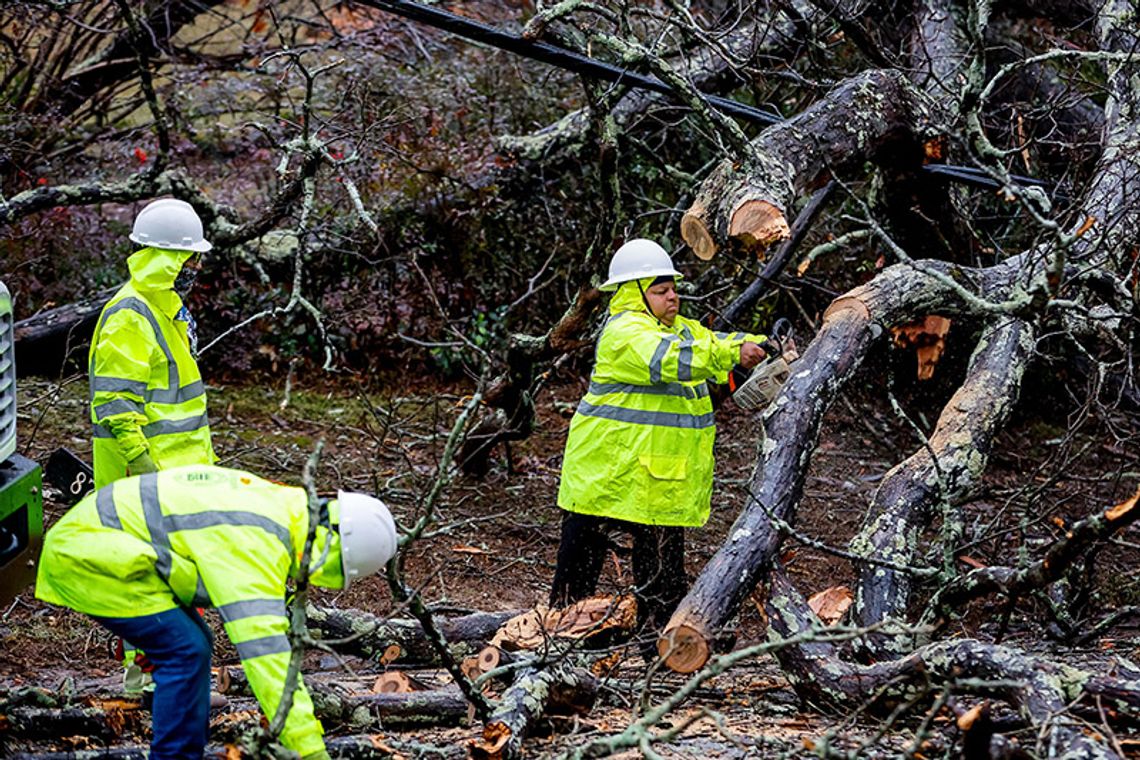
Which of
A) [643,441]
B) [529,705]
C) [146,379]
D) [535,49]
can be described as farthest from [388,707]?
[535,49]

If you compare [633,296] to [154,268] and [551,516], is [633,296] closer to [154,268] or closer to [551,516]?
[154,268]

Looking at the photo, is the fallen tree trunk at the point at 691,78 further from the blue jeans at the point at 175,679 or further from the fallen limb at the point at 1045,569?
the blue jeans at the point at 175,679

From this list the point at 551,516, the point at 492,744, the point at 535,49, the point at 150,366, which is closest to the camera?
the point at 492,744

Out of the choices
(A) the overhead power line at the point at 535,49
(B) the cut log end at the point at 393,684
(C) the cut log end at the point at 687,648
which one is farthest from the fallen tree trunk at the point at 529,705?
(A) the overhead power line at the point at 535,49

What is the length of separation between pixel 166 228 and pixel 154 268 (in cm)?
17

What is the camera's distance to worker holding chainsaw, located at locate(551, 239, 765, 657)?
582 centimetres

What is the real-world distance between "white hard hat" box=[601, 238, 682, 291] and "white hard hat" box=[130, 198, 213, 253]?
188 cm

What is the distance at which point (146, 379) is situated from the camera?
202 inches

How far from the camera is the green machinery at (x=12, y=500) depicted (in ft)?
14.9

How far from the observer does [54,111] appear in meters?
10.2

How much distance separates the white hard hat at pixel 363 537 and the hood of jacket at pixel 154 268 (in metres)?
1.89

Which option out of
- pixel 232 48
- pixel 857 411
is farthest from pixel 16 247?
pixel 857 411

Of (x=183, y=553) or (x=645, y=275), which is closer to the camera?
(x=183, y=553)

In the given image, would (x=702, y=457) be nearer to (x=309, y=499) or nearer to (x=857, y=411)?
(x=309, y=499)
